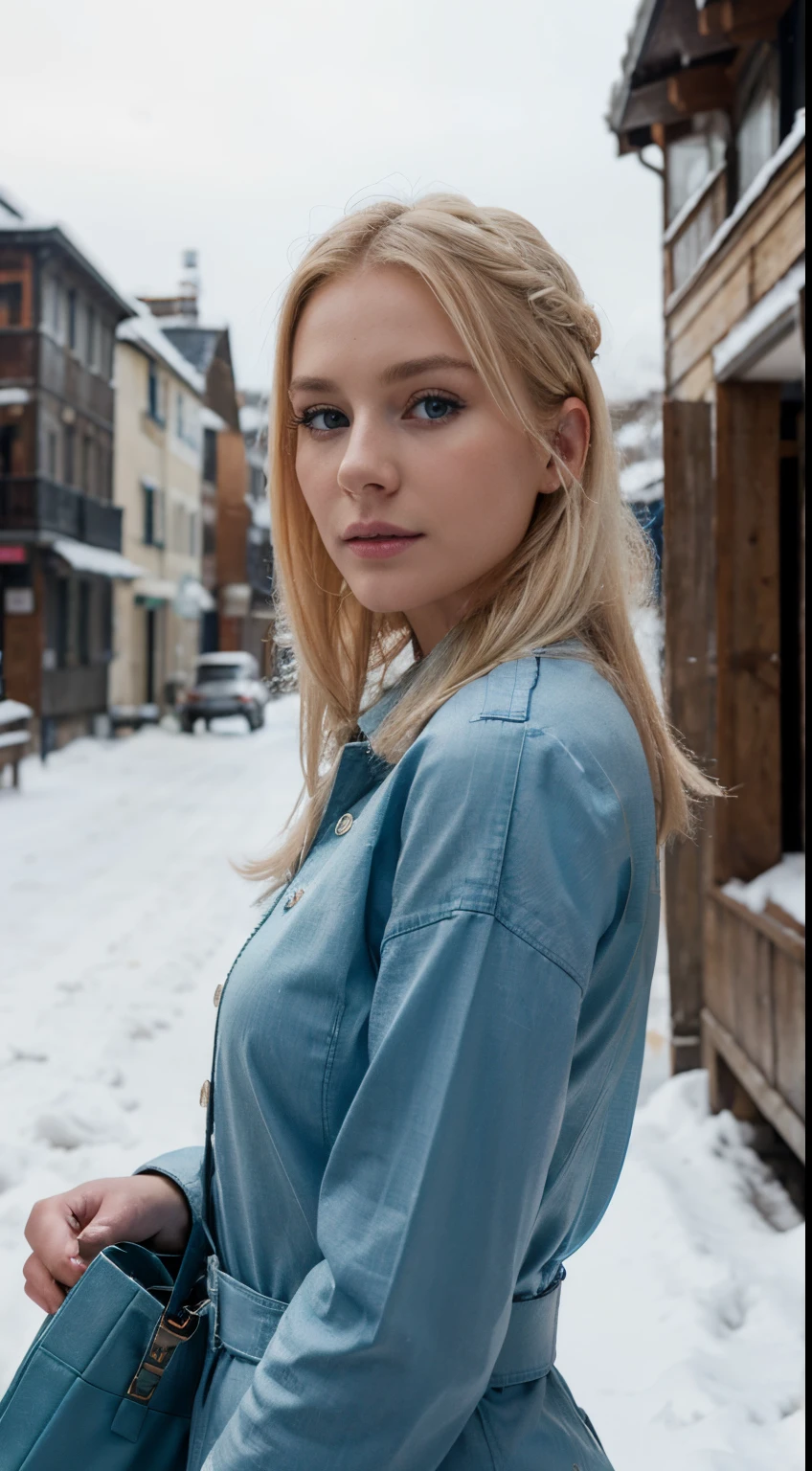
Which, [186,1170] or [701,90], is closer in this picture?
[186,1170]

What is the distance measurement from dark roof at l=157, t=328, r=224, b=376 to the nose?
182 centimetres

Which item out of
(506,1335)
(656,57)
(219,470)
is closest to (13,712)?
(219,470)

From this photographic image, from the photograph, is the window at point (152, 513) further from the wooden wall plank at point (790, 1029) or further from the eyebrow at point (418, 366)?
the eyebrow at point (418, 366)

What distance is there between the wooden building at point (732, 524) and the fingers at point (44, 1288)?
187cm

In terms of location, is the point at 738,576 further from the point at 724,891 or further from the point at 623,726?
the point at 623,726

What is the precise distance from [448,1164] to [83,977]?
6.83 ft

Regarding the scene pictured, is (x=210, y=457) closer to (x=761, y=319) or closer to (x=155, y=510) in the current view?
(x=155, y=510)

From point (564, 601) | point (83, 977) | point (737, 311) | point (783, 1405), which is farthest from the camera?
point (737, 311)

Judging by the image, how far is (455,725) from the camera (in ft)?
1.75

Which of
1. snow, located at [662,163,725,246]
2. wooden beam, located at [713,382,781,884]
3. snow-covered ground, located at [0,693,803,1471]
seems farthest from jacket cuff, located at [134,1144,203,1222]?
snow, located at [662,163,725,246]

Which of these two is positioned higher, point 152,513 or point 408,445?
point 152,513

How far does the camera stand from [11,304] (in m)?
2.15

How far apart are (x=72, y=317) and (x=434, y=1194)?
2.17 meters

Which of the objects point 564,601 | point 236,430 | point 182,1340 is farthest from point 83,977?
point 564,601
